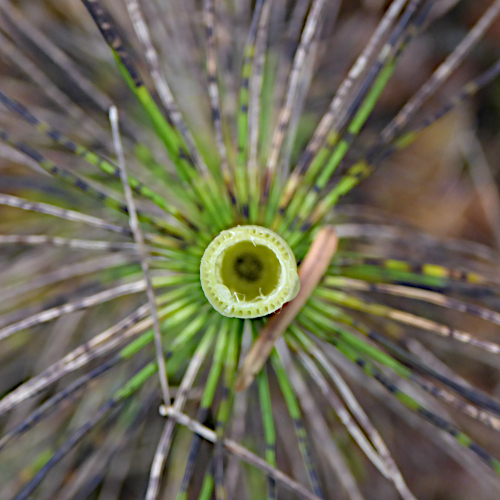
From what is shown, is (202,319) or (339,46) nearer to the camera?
(202,319)

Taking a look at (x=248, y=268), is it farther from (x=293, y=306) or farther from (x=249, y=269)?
(x=293, y=306)

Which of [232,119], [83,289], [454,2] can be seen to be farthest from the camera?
[454,2]

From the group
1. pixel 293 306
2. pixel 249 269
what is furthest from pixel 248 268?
pixel 293 306

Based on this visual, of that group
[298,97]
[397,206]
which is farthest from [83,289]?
[397,206]

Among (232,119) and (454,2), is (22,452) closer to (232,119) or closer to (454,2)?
(232,119)

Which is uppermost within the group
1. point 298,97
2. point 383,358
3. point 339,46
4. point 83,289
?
point 339,46
